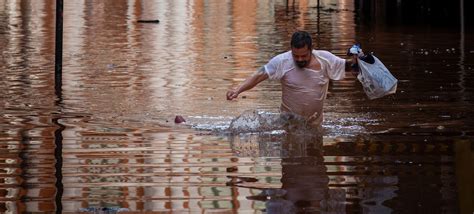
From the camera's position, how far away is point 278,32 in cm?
3469

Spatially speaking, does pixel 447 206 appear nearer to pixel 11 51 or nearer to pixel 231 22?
pixel 11 51

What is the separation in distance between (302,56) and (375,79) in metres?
0.91

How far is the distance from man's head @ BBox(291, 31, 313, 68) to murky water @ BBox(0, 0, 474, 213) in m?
0.89

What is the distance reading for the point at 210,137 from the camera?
12.9 meters

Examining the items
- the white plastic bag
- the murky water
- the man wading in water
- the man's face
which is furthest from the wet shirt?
the murky water

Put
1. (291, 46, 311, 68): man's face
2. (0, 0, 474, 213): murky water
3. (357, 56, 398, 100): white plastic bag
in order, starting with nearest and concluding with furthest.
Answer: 1. (0, 0, 474, 213): murky water
2. (291, 46, 311, 68): man's face
3. (357, 56, 398, 100): white plastic bag

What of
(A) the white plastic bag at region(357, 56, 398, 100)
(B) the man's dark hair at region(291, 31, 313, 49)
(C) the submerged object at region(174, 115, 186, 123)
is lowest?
(C) the submerged object at region(174, 115, 186, 123)

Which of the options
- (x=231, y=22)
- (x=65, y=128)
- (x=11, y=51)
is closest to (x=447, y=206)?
(x=65, y=128)

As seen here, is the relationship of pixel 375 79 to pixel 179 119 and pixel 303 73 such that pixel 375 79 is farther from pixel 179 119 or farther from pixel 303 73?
pixel 179 119

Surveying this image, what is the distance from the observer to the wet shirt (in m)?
11.7

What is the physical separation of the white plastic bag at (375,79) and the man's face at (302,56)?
567mm

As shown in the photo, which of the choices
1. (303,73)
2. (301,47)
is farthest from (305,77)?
(301,47)

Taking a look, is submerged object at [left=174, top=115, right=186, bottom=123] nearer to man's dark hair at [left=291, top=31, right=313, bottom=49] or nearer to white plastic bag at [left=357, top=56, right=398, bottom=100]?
white plastic bag at [left=357, top=56, right=398, bottom=100]

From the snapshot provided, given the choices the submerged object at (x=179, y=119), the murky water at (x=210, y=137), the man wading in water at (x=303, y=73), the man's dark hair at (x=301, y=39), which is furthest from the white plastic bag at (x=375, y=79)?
the submerged object at (x=179, y=119)
